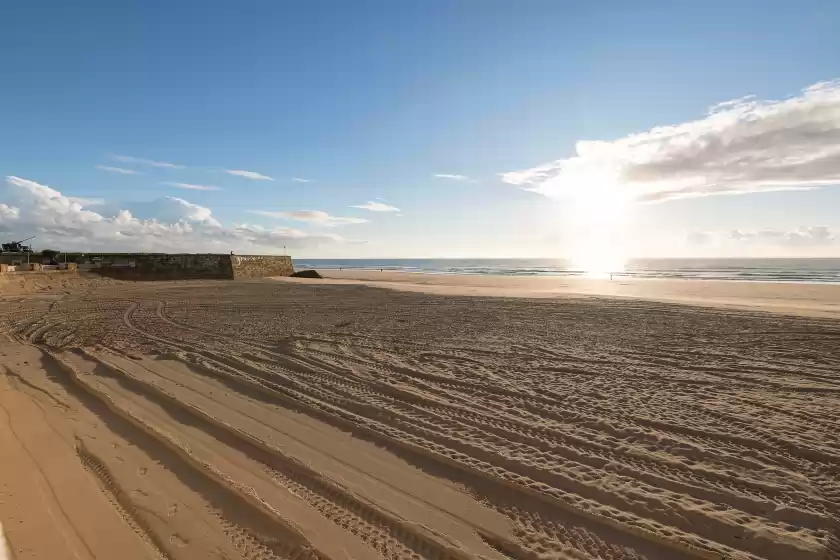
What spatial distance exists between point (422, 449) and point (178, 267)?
1297 inches

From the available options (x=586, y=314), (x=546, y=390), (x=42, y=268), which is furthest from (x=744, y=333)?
(x=42, y=268)

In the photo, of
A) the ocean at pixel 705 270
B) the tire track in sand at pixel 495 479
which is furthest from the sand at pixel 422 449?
the ocean at pixel 705 270

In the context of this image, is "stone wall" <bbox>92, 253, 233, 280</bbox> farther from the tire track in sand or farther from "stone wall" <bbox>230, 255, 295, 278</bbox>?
the tire track in sand

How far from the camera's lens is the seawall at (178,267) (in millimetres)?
29625

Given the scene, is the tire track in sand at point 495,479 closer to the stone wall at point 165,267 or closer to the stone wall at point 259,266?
the stone wall at point 165,267

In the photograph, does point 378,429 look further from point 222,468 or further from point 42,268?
point 42,268

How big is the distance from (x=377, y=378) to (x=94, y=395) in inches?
141

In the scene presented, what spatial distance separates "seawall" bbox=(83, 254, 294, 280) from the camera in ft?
97.2

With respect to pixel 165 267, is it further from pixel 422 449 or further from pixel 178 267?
pixel 422 449

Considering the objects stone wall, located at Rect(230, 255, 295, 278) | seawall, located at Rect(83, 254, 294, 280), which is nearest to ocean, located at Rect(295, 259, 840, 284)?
stone wall, located at Rect(230, 255, 295, 278)

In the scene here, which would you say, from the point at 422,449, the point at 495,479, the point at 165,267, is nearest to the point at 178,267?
the point at 165,267

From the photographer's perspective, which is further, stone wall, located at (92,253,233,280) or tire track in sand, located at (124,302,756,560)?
stone wall, located at (92,253,233,280)

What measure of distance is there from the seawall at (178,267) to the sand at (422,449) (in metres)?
24.4

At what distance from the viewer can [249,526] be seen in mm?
2953
